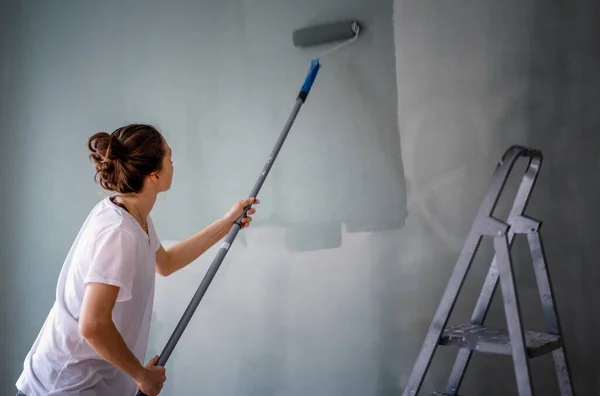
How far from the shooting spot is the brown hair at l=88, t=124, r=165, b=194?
1.37 meters

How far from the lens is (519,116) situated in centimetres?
166

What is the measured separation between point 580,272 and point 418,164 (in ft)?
1.79

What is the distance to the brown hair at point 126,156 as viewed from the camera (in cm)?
137

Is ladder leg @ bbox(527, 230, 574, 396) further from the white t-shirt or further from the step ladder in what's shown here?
the white t-shirt

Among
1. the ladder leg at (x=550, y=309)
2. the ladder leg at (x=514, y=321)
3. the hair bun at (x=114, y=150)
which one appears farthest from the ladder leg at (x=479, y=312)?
the hair bun at (x=114, y=150)

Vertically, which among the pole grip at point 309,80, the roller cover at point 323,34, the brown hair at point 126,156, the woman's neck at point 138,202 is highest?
the roller cover at point 323,34

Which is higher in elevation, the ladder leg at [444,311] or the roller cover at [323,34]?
the roller cover at [323,34]

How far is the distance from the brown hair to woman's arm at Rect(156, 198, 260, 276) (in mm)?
310

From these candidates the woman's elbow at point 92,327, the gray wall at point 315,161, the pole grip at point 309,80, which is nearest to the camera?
the woman's elbow at point 92,327

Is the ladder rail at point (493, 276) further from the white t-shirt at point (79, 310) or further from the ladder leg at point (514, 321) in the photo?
the white t-shirt at point (79, 310)

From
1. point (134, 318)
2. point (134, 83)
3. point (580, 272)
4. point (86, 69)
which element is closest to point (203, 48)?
point (134, 83)

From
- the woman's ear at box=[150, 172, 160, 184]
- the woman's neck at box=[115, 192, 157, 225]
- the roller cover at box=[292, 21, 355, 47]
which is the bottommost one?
the woman's neck at box=[115, 192, 157, 225]

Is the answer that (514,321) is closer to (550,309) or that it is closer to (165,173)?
(550,309)

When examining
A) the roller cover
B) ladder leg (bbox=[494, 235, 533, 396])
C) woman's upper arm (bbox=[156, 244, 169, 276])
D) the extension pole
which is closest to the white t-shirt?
the extension pole
